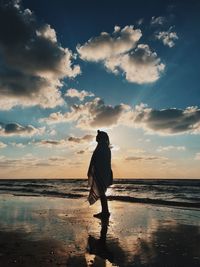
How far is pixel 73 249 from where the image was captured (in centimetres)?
775

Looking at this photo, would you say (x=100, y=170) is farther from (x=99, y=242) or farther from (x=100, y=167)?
(x=99, y=242)

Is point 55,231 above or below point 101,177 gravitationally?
below

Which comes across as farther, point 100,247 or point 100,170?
point 100,170

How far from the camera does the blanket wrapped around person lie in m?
14.7

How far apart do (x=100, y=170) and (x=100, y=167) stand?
12cm

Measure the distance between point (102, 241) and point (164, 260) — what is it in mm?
2421

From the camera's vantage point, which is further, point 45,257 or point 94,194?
point 94,194

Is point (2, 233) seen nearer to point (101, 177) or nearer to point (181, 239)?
point (181, 239)

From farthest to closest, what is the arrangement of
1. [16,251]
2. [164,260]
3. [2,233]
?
[2,233], [16,251], [164,260]

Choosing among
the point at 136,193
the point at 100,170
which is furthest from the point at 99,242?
the point at 136,193

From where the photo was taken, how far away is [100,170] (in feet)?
48.3

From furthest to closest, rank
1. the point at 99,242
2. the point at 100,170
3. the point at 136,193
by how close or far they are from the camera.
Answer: the point at 136,193 < the point at 100,170 < the point at 99,242

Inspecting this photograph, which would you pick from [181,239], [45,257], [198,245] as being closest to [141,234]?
[181,239]

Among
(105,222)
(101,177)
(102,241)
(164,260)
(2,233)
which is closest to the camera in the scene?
(164,260)
